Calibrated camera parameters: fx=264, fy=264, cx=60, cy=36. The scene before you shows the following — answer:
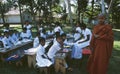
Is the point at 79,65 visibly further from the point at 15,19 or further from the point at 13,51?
the point at 15,19

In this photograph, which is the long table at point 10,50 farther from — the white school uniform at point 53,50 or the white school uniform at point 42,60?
the white school uniform at point 53,50

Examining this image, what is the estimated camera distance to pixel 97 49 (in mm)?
7891

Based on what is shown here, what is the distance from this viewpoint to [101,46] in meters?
7.81

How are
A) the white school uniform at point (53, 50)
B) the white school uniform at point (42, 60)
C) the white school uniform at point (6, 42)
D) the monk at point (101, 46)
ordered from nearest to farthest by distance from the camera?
the monk at point (101, 46), the white school uniform at point (42, 60), the white school uniform at point (53, 50), the white school uniform at point (6, 42)

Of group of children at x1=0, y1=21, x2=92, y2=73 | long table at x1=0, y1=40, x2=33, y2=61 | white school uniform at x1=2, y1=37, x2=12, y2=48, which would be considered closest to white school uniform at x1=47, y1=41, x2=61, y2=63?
group of children at x1=0, y1=21, x2=92, y2=73

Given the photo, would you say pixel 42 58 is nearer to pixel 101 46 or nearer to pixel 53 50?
pixel 53 50

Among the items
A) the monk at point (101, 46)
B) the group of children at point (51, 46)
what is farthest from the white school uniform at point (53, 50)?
the monk at point (101, 46)

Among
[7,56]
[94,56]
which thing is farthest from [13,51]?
[94,56]

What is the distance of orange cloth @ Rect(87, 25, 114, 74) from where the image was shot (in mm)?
7621

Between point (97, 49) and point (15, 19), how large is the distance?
5494 cm

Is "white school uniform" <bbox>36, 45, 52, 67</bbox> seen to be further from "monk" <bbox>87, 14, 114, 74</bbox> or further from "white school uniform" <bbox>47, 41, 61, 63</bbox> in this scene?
"monk" <bbox>87, 14, 114, 74</bbox>

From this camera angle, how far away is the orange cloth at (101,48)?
7621mm

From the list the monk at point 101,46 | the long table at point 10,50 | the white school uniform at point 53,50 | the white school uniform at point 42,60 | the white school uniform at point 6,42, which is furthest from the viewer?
the white school uniform at point 6,42

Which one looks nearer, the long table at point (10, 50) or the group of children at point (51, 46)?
the group of children at point (51, 46)
